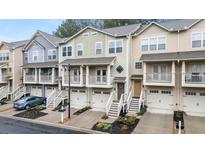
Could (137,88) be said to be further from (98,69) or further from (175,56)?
(175,56)

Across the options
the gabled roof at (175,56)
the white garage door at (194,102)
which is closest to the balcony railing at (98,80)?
the gabled roof at (175,56)

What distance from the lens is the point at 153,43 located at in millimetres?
17734

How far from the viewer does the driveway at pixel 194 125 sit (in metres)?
12.1

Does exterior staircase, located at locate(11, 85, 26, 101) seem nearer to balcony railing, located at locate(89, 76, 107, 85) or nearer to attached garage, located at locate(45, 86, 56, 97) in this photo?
attached garage, located at locate(45, 86, 56, 97)

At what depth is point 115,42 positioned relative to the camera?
18.9 m

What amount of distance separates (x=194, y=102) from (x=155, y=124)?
17.5 ft

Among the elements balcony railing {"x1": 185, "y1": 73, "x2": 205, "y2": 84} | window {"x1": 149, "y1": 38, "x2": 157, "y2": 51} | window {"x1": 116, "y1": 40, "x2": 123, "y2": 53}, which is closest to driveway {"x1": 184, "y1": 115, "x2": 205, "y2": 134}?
balcony railing {"x1": 185, "y1": 73, "x2": 205, "y2": 84}

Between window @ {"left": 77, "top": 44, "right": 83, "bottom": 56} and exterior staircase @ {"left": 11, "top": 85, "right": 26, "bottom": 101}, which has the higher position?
window @ {"left": 77, "top": 44, "right": 83, "bottom": 56}

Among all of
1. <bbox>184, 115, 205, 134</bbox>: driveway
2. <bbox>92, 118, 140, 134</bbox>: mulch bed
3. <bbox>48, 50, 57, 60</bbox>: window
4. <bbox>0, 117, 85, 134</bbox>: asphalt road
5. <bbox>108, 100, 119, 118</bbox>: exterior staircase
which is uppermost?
<bbox>48, 50, 57, 60</bbox>: window

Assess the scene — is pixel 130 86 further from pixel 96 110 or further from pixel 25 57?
pixel 25 57

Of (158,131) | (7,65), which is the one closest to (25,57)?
(7,65)

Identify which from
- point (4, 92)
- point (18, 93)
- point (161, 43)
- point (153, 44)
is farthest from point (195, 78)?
point (4, 92)

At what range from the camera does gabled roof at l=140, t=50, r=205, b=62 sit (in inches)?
587

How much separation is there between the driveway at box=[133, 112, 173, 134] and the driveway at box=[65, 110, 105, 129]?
4.02 meters
